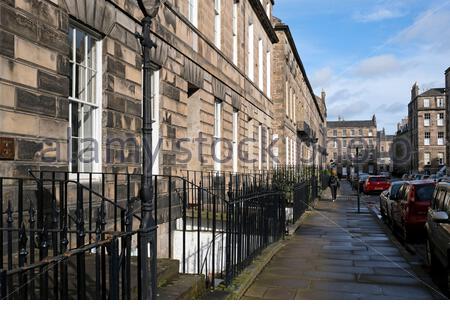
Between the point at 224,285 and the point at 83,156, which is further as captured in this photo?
the point at 83,156

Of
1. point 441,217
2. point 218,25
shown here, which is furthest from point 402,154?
point 441,217

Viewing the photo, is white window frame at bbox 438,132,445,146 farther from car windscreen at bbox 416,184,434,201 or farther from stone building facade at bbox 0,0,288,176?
car windscreen at bbox 416,184,434,201

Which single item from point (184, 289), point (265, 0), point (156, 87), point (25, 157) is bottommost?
point (184, 289)

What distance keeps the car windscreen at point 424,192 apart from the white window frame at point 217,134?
601 cm

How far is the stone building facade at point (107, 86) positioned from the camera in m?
6.07

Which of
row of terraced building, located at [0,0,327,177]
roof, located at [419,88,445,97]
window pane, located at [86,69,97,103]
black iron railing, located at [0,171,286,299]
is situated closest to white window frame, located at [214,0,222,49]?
row of terraced building, located at [0,0,327,177]

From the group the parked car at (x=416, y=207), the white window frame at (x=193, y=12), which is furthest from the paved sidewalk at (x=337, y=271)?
the white window frame at (x=193, y=12)

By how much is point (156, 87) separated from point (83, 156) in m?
3.42

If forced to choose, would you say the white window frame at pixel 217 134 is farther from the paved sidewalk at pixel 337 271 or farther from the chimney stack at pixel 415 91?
the chimney stack at pixel 415 91

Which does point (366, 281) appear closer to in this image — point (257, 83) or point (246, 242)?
point (246, 242)

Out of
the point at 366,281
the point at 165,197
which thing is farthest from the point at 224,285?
the point at 165,197

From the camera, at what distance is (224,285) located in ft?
23.2

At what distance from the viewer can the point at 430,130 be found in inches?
3506

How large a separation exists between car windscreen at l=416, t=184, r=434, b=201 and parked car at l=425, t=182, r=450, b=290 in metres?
3.56
